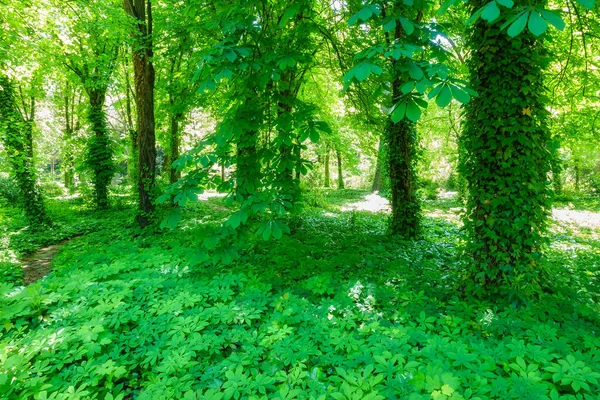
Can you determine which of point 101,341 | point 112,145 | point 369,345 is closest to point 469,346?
point 369,345

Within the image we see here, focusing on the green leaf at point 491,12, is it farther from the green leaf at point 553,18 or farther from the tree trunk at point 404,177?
the tree trunk at point 404,177

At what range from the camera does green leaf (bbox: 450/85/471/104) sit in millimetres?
1832

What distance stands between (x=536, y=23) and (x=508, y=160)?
8.07 ft

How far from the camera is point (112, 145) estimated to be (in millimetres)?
13156

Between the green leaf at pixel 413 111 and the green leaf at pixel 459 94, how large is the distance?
0.73ft

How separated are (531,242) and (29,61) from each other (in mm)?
12461

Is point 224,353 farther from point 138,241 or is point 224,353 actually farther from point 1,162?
point 1,162

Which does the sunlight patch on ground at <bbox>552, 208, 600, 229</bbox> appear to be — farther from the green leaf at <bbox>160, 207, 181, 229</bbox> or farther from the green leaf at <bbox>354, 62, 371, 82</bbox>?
the green leaf at <bbox>160, 207, 181, 229</bbox>

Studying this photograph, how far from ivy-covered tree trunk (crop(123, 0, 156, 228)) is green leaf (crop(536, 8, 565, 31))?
29.7ft

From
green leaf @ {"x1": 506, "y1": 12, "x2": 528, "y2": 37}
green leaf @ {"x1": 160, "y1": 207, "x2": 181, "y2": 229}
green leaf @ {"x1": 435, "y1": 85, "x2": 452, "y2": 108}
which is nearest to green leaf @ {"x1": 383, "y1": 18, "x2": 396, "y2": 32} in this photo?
green leaf @ {"x1": 435, "y1": 85, "x2": 452, "y2": 108}

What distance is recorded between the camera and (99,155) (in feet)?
41.7

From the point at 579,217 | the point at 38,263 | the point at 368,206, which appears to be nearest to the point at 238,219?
the point at 38,263

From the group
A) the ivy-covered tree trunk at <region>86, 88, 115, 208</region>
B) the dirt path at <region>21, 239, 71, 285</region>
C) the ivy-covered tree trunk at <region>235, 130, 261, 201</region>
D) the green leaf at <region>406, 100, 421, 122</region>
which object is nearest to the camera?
the green leaf at <region>406, 100, 421, 122</region>

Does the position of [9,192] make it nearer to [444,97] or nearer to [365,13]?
[365,13]
